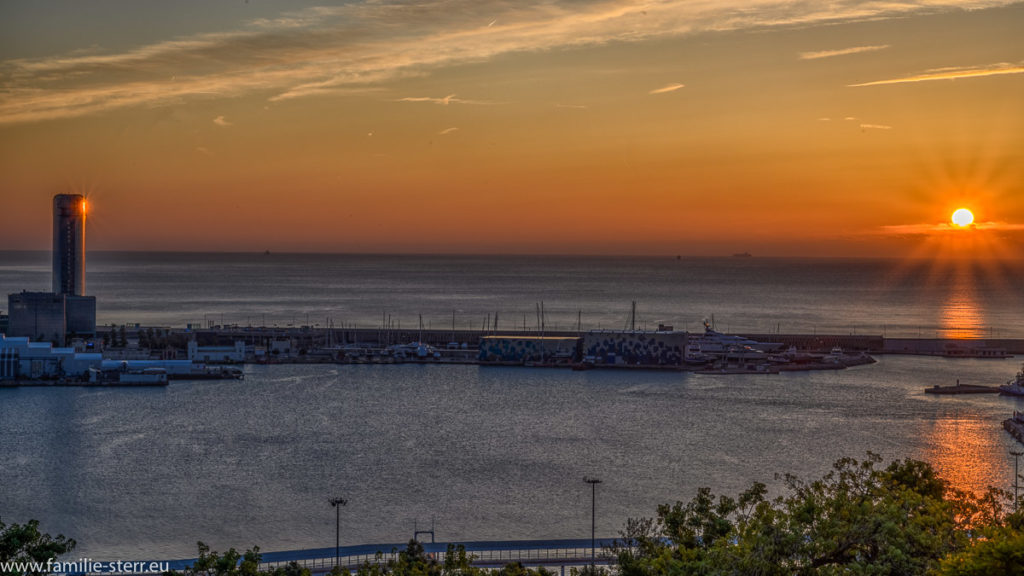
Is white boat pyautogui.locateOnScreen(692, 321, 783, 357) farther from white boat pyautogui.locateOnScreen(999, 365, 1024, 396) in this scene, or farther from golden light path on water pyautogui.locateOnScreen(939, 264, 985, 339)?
golden light path on water pyautogui.locateOnScreen(939, 264, 985, 339)

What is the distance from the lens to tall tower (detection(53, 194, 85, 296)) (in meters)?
36.0

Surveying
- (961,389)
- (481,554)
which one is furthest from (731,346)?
(481,554)

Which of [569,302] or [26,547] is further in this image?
[569,302]

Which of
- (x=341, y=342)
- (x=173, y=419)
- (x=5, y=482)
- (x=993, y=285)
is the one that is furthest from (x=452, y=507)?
(x=993, y=285)

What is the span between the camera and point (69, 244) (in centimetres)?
3638

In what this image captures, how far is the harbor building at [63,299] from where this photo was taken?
3181cm

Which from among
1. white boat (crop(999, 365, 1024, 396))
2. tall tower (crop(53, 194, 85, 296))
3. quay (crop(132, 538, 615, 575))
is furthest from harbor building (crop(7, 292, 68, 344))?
white boat (crop(999, 365, 1024, 396))

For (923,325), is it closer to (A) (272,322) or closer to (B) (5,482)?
(A) (272,322)

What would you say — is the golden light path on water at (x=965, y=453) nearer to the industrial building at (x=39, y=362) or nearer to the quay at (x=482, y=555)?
the quay at (x=482, y=555)

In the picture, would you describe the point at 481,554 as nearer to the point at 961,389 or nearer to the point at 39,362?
the point at 961,389

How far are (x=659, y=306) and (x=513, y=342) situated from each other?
3039 centimetres

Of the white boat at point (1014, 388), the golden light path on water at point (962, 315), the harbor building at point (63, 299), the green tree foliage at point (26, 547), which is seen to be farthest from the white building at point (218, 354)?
the golden light path on water at point (962, 315)

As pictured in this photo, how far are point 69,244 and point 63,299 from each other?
4.81 metres

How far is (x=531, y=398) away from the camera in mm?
23172
